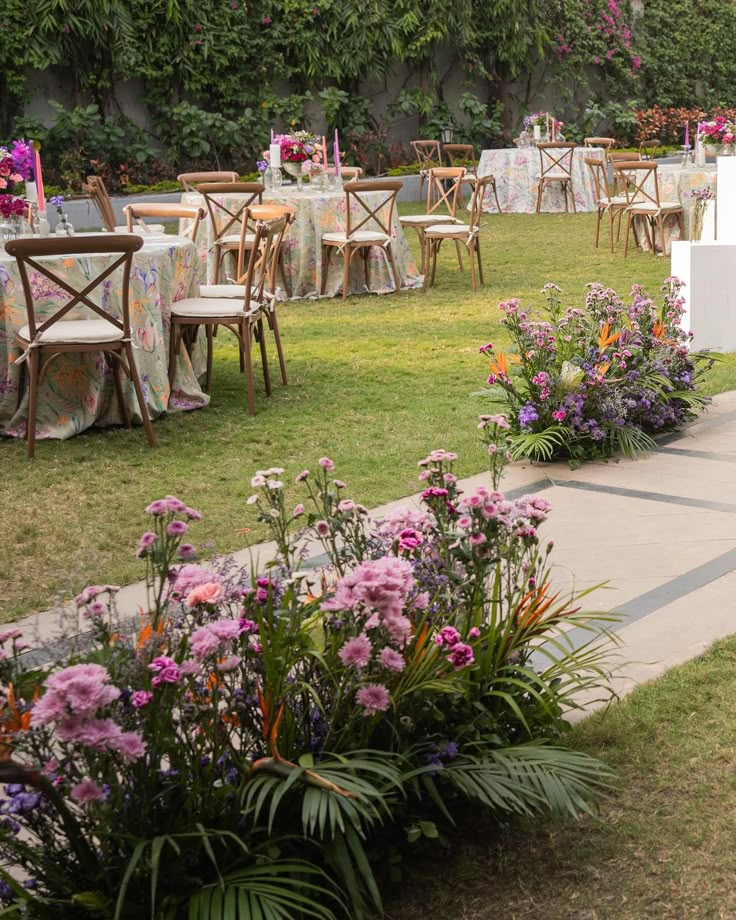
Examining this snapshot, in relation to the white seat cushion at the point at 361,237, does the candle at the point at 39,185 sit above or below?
above

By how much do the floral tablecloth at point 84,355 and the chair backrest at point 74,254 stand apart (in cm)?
6

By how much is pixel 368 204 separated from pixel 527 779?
6966 mm

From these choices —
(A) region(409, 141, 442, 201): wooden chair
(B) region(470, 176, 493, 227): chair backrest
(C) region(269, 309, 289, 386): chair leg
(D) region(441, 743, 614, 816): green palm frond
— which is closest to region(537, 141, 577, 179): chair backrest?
(A) region(409, 141, 442, 201): wooden chair

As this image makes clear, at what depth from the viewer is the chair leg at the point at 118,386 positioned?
5195 mm

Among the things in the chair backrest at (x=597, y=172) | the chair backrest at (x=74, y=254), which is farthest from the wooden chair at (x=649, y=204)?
the chair backrest at (x=74, y=254)

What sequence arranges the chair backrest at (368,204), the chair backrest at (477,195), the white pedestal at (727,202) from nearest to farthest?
the white pedestal at (727,202) → the chair backrest at (368,204) → the chair backrest at (477,195)

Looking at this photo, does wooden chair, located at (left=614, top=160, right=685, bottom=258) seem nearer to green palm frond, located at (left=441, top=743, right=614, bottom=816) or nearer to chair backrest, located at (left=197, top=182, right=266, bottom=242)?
chair backrest, located at (left=197, top=182, right=266, bottom=242)

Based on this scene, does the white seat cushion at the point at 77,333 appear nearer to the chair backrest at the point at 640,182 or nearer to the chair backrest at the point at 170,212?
the chair backrest at the point at 170,212

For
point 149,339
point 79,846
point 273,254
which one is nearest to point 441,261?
point 273,254

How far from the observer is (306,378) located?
6.38 meters

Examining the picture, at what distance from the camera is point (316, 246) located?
8.80 metres

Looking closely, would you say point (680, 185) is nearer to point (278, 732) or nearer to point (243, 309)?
point (243, 309)

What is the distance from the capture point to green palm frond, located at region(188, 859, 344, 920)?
5.54 ft

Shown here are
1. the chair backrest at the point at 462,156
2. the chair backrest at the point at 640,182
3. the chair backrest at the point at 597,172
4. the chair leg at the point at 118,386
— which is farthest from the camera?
the chair backrest at the point at 462,156
